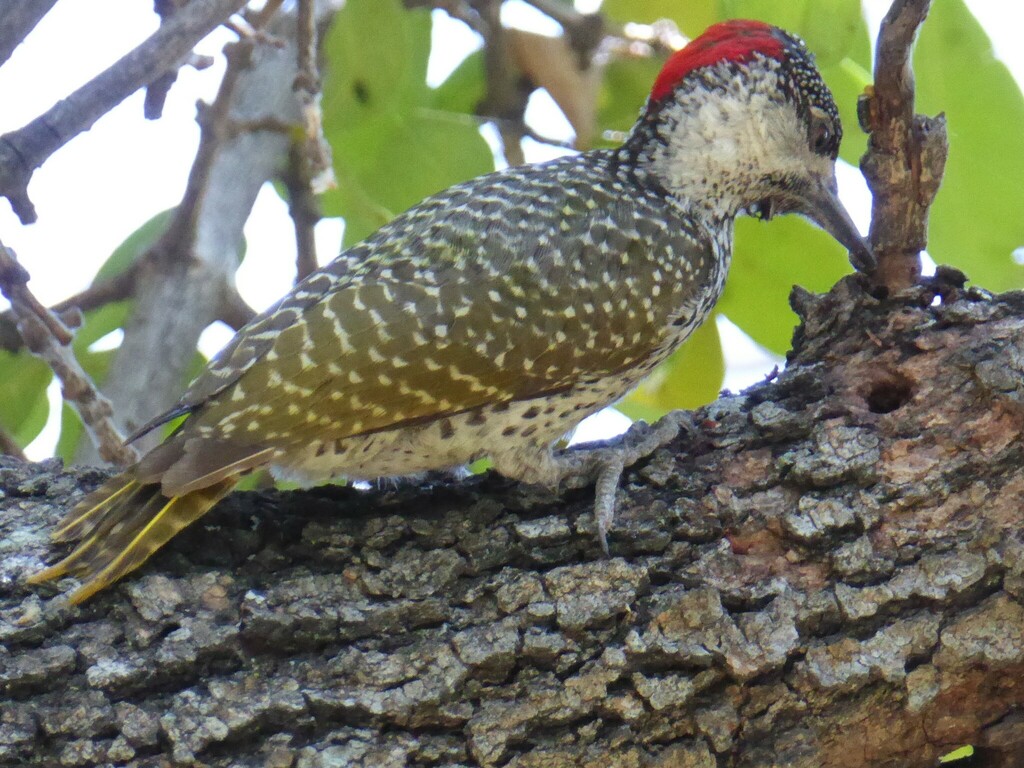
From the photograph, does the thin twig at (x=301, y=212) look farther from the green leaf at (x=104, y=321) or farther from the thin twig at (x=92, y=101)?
the thin twig at (x=92, y=101)

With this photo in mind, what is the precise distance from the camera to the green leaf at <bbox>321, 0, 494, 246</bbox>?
337 cm

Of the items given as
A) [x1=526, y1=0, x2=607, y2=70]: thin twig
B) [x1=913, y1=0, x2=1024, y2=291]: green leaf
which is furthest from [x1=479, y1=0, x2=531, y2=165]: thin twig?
[x1=913, y1=0, x2=1024, y2=291]: green leaf

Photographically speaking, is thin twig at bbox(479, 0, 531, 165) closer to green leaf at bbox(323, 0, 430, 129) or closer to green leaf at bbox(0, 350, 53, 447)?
green leaf at bbox(323, 0, 430, 129)

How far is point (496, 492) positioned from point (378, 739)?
26.0 inches

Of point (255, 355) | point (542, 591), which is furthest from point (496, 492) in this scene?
point (255, 355)

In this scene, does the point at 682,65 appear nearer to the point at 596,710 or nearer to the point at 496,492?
the point at 496,492

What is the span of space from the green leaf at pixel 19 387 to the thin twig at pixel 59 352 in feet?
1.65

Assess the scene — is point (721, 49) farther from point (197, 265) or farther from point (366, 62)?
point (197, 265)

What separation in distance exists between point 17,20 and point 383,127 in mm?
1547

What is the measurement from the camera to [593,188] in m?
2.89

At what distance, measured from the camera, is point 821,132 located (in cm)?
313

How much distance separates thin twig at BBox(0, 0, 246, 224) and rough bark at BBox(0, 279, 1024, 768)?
0.72 metres

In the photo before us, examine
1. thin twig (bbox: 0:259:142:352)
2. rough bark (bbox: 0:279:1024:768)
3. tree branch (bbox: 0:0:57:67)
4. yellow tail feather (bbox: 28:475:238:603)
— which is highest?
thin twig (bbox: 0:259:142:352)

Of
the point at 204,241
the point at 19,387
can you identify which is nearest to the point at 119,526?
the point at 19,387
